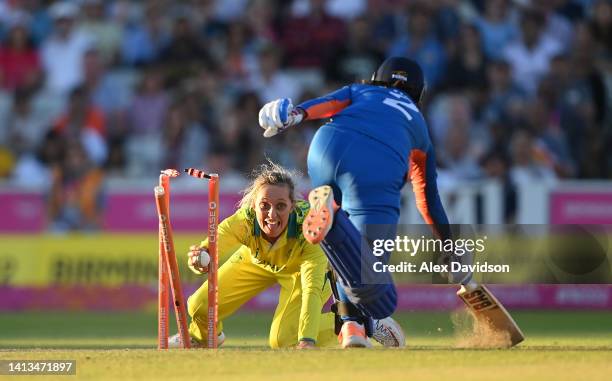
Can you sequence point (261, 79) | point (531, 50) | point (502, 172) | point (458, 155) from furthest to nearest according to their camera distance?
point (531, 50) → point (261, 79) → point (458, 155) → point (502, 172)

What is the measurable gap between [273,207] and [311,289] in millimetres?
611

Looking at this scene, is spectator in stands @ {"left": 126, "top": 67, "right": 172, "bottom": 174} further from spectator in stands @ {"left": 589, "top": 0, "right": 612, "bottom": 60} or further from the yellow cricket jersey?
the yellow cricket jersey

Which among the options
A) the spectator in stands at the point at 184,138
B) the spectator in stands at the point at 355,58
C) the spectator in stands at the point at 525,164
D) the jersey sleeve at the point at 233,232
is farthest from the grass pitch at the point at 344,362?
the spectator in stands at the point at 355,58

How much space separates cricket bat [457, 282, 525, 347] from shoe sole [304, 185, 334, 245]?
155 cm

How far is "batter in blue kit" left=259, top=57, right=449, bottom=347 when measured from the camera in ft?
25.8

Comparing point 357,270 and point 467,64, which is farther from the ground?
point 467,64

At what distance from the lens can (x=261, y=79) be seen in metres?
16.5

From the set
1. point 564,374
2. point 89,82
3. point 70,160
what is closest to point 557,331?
point 564,374

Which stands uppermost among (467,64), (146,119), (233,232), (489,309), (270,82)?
(467,64)

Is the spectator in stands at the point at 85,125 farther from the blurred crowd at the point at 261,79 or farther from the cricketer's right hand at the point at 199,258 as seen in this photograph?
the cricketer's right hand at the point at 199,258

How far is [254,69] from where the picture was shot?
1673cm

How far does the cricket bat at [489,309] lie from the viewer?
857 cm

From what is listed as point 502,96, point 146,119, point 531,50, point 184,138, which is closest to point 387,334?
point 184,138

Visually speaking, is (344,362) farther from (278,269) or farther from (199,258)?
(278,269)
